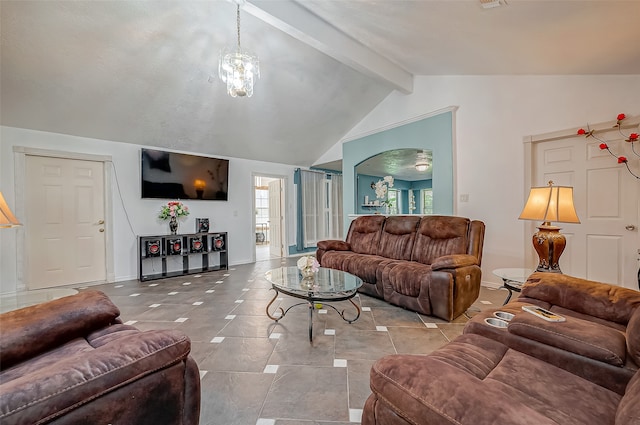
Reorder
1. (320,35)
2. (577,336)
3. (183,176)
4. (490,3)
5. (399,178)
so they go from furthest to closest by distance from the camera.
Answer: (399,178)
(183,176)
(320,35)
(490,3)
(577,336)

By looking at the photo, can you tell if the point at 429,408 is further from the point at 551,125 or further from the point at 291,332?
the point at 551,125

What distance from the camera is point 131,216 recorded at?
433 centimetres

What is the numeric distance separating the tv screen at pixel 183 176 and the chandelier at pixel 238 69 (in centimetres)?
261

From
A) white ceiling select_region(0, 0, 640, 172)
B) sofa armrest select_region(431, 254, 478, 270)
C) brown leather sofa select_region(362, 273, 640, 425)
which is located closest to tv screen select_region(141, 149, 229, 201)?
white ceiling select_region(0, 0, 640, 172)

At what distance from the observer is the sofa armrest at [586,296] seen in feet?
4.50

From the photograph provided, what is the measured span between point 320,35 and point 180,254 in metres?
3.90

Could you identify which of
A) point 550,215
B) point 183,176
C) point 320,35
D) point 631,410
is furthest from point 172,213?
point 631,410

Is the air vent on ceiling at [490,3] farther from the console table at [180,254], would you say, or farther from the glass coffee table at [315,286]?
the console table at [180,254]

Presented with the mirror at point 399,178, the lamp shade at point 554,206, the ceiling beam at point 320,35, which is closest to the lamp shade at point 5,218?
the ceiling beam at point 320,35

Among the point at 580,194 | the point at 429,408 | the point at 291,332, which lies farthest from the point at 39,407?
the point at 580,194

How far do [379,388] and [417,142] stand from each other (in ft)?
13.6

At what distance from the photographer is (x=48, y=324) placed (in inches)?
44.8

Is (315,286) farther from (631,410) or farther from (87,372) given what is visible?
(631,410)

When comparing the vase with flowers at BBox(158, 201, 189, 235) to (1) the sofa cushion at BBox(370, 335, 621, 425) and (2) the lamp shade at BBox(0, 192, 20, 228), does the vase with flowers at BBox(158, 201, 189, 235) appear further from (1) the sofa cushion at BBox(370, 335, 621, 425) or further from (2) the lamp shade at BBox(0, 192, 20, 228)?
(1) the sofa cushion at BBox(370, 335, 621, 425)
